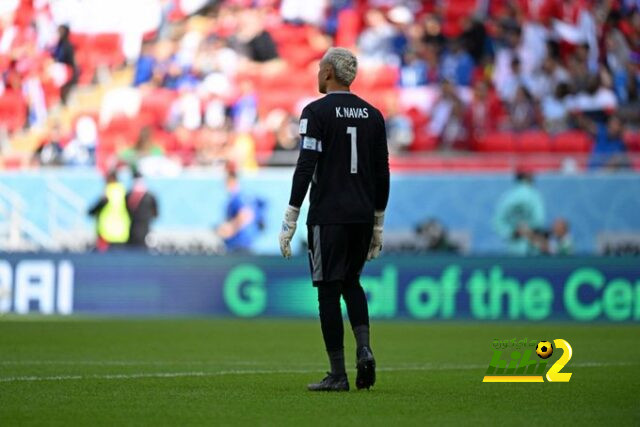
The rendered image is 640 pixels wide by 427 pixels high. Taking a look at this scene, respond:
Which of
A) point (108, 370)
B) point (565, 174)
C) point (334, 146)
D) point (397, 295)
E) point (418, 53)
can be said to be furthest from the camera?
point (418, 53)

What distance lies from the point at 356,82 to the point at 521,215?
520cm

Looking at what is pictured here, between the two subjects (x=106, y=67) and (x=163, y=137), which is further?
(x=106, y=67)

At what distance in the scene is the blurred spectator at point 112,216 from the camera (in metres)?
19.8

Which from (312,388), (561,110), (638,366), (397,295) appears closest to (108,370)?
(312,388)

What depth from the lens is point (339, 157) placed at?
27.9ft

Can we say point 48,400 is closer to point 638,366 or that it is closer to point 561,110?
point 638,366

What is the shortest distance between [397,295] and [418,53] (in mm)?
6568

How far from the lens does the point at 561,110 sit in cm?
2222

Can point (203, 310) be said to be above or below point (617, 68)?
below

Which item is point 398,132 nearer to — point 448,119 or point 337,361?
point 448,119

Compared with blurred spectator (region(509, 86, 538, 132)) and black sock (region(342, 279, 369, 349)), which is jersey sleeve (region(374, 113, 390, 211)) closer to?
black sock (region(342, 279, 369, 349))

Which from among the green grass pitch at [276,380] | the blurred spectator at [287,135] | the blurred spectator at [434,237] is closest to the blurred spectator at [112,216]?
the blurred spectator at [287,135]

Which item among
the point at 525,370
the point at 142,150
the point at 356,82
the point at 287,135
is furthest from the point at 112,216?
the point at 525,370

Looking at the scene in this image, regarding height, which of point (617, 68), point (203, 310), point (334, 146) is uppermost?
point (617, 68)
